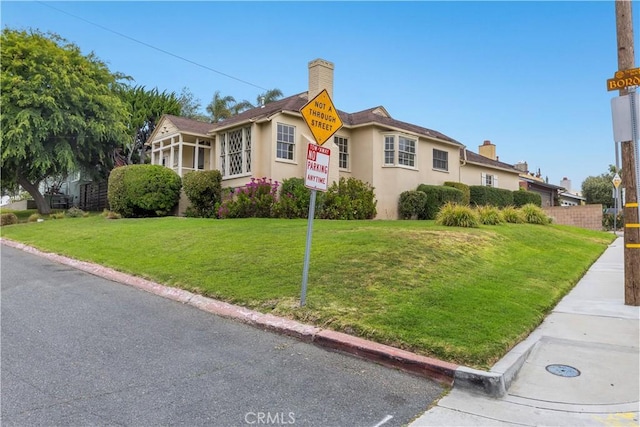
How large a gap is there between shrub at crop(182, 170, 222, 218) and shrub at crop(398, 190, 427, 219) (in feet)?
28.0

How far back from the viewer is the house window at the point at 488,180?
27.7 m

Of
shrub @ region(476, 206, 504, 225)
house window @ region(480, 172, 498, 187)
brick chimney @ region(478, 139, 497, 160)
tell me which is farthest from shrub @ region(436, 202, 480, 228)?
brick chimney @ region(478, 139, 497, 160)

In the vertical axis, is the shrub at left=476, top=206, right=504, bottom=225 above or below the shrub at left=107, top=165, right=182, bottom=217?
below

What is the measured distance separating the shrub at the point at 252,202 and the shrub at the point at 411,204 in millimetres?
6543

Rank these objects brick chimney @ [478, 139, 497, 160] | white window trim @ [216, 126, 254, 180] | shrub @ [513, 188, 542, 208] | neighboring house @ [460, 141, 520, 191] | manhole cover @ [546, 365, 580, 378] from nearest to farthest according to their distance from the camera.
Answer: manhole cover @ [546, 365, 580, 378]
white window trim @ [216, 126, 254, 180]
neighboring house @ [460, 141, 520, 191]
shrub @ [513, 188, 542, 208]
brick chimney @ [478, 139, 497, 160]

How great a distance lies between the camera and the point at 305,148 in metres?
18.8

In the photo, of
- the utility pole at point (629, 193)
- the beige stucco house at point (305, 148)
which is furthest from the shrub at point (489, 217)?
the utility pole at point (629, 193)

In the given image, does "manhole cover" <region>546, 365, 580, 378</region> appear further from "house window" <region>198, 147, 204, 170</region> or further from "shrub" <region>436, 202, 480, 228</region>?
"house window" <region>198, 147, 204, 170</region>

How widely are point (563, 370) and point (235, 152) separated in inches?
683

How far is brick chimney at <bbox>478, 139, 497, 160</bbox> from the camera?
3422cm

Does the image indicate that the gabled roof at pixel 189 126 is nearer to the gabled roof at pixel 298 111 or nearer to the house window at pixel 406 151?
the gabled roof at pixel 298 111

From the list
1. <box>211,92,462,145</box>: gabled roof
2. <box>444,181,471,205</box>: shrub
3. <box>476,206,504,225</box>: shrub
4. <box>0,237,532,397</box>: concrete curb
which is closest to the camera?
<box>0,237,532,397</box>: concrete curb

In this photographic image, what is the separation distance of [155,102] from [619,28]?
109 ft

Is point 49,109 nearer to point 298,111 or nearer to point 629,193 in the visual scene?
point 298,111
